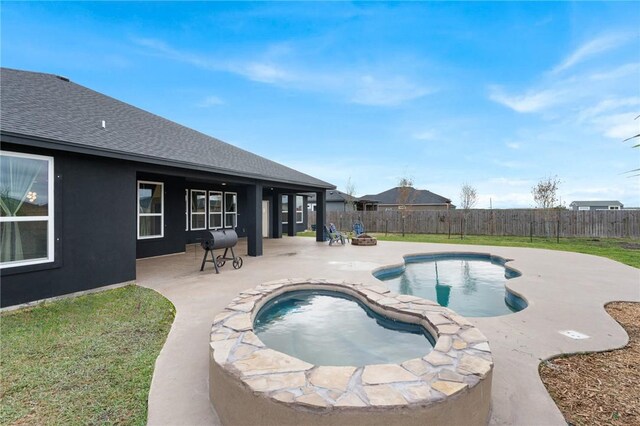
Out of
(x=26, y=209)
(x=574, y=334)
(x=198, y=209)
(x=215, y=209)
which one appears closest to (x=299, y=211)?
(x=215, y=209)

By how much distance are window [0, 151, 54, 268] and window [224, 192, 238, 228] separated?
8.91 meters

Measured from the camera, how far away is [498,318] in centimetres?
463

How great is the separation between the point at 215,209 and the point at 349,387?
12651 millimetres

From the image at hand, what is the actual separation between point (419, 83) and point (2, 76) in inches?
572

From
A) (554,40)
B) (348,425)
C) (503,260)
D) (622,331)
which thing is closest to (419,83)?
(554,40)

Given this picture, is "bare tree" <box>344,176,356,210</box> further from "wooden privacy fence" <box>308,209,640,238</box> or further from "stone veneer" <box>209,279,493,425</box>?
"stone veneer" <box>209,279,493,425</box>

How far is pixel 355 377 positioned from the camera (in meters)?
2.32

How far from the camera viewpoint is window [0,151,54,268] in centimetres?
500

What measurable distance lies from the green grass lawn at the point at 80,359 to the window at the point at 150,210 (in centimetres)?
462

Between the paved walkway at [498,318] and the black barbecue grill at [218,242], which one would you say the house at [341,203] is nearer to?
the paved walkway at [498,318]

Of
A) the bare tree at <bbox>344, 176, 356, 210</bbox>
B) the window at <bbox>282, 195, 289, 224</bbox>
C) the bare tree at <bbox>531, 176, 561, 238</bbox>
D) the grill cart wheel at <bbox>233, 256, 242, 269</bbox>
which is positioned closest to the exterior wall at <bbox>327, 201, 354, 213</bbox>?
the bare tree at <bbox>344, 176, 356, 210</bbox>

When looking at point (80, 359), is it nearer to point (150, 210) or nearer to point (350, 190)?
point (150, 210)

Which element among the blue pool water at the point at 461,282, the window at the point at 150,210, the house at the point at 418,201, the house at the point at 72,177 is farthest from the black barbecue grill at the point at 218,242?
the house at the point at 418,201

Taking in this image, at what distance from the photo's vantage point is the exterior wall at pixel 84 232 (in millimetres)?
5180
